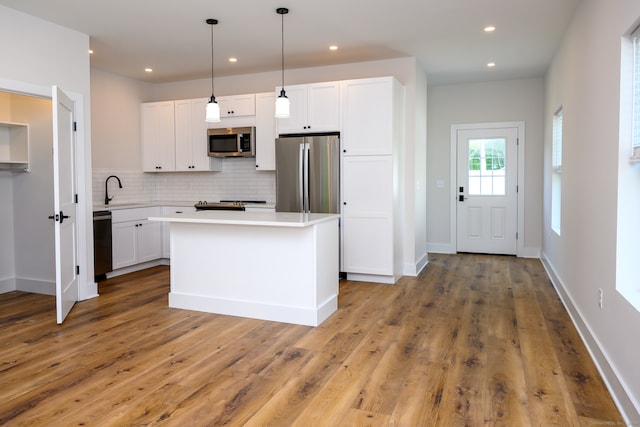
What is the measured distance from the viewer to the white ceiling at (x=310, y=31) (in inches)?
155

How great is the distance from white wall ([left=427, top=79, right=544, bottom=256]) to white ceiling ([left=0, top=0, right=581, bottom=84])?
725 mm

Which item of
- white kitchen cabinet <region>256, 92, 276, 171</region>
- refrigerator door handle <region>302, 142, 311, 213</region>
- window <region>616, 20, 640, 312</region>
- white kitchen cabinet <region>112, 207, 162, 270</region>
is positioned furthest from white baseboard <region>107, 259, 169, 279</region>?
window <region>616, 20, 640, 312</region>

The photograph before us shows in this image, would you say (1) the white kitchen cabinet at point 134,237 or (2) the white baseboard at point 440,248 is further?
(2) the white baseboard at point 440,248

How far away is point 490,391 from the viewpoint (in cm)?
257

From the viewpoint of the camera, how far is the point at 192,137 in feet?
20.8

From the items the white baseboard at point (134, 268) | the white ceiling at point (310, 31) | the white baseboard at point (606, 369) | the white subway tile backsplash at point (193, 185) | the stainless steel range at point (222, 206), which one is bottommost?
the white baseboard at point (606, 369)

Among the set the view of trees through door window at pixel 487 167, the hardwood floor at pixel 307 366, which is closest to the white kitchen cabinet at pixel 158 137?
the hardwood floor at pixel 307 366

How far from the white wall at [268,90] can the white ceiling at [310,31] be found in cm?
17

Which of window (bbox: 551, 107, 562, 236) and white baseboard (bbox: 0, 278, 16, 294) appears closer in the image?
white baseboard (bbox: 0, 278, 16, 294)

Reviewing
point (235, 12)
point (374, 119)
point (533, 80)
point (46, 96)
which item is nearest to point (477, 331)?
point (374, 119)

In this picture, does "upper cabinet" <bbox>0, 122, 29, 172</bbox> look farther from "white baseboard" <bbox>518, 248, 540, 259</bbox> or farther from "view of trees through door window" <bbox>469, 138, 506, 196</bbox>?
"white baseboard" <bbox>518, 248, 540, 259</bbox>

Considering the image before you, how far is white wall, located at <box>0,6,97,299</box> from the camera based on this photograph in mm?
3908

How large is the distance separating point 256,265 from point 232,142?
261cm

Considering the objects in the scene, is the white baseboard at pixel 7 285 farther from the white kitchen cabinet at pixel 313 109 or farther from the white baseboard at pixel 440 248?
the white baseboard at pixel 440 248
